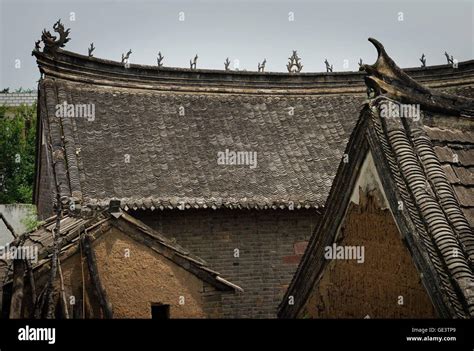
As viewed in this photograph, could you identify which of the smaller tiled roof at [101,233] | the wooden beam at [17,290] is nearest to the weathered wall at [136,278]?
the smaller tiled roof at [101,233]

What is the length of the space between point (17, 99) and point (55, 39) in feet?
64.5

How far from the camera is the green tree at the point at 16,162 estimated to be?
26.4 meters

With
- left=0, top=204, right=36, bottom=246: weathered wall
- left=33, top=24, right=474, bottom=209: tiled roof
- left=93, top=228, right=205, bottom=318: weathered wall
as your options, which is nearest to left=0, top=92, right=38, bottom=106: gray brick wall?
left=0, top=204, right=36, bottom=246: weathered wall

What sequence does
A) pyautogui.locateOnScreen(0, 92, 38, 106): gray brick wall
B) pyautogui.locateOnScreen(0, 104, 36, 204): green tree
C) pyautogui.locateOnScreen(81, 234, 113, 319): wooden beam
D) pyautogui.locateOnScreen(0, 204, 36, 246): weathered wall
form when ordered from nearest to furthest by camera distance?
pyautogui.locateOnScreen(81, 234, 113, 319): wooden beam < pyautogui.locateOnScreen(0, 204, 36, 246): weathered wall < pyautogui.locateOnScreen(0, 104, 36, 204): green tree < pyautogui.locateOnScreen(0, 92, 38, 106): gray brick wall

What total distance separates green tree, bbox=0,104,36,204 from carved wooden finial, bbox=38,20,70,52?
37.9 feet

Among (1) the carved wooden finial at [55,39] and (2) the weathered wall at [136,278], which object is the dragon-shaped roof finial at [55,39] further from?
(2) the weathered wall at [136,278]

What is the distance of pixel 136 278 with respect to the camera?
7887mm

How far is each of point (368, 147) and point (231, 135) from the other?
35.7 feet

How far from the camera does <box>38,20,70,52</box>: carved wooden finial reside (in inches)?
575

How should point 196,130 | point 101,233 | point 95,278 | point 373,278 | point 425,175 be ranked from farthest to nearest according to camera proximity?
point 196,130 < point 101,233 < point 95,278 < point 373,278 < point 425,175

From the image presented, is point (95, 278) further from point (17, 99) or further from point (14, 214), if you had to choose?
point (17, 99)

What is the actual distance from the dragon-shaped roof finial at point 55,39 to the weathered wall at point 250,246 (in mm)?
4611

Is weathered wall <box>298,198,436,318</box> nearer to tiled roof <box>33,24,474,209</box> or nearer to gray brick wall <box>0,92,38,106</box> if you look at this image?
tiled roof <box>33,24,474,209</box>

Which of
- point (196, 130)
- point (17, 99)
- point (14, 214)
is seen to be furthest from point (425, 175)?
point (17, 99)
